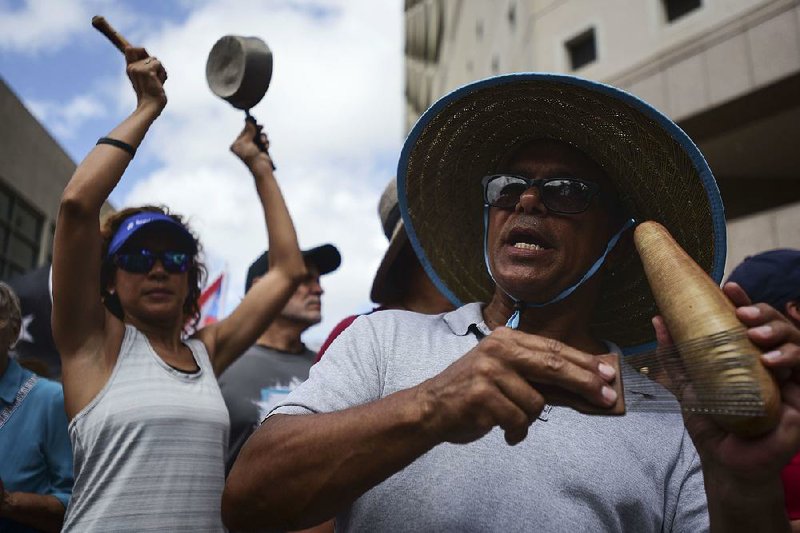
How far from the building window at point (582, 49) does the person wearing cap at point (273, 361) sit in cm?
1160

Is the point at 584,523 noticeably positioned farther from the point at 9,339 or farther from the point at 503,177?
the point at 9,339

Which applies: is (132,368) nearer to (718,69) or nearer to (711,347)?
(711,347)

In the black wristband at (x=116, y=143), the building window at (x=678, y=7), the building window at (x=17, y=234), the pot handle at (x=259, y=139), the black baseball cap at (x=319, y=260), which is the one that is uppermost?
the building window at (x=678, y=7)

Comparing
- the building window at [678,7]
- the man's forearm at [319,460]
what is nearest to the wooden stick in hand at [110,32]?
the man's forearm at [319,460]

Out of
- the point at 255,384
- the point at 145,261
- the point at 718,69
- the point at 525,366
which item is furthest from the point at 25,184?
the point at 525,366

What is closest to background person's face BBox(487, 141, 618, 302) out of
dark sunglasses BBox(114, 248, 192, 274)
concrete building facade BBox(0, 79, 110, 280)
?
dark sunglasses BBox(114, 248, 192, 274)

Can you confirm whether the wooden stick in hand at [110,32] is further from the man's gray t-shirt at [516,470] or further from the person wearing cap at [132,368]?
the man's gray t-shirt at [516,470]

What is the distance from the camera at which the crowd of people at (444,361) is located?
1.22 metres

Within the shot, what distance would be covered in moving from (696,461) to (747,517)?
0.29 m

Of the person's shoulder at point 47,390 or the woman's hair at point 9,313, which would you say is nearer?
the person's shoulder at point 47,390

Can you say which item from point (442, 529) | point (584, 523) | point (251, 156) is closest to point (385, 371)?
point (442, 529)

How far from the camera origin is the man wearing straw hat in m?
1.17

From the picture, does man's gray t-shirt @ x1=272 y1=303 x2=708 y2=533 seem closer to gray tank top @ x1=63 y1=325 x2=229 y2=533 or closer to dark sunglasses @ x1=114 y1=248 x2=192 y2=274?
gray tank top @ x1=63 y1=325 x2=229 y2=533

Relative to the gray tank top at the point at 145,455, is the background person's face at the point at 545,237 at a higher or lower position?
higher
